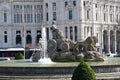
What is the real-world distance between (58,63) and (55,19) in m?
67.7

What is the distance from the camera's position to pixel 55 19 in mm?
114500

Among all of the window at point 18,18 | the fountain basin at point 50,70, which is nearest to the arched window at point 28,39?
the window at point 18,18

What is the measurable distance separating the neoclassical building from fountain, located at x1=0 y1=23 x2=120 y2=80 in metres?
52.9

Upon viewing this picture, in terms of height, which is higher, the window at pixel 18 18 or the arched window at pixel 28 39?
the window at pixel 18 18

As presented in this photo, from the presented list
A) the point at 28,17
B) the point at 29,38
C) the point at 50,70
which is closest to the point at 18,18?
the point at 28,17

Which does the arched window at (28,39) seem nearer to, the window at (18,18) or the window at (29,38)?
the window at (29,38)

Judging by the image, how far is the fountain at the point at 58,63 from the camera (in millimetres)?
39594

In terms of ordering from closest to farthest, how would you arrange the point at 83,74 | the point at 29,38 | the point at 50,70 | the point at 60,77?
the point at 83,74 < the point at 60,77 < the point at 50,70 < the point at 29,38

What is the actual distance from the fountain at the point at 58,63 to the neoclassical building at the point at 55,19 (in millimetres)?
52871

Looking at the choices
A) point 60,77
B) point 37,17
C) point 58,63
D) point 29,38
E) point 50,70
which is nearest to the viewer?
point 60,77

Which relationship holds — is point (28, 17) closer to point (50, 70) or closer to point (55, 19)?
point (55, 19)

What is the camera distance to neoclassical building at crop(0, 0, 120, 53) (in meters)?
113

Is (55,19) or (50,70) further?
(55,19)

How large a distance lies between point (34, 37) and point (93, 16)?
625 inches
